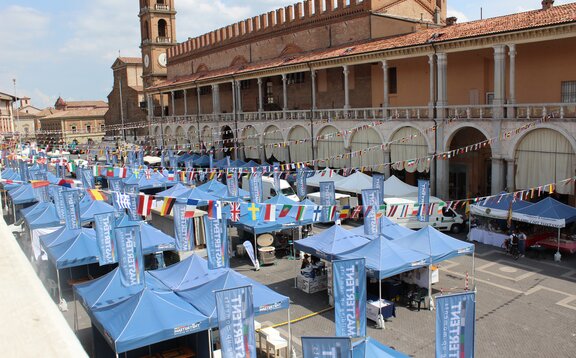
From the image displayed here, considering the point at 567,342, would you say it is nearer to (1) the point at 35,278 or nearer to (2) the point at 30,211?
(1) the point at 35,278

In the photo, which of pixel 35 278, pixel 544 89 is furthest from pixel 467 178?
pixel 35 278

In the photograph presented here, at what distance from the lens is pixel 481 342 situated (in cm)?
1413

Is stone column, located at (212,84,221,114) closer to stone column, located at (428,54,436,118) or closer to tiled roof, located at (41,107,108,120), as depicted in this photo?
stone column, located at (428,54,436,118)

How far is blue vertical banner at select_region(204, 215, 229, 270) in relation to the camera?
1617 centimetres

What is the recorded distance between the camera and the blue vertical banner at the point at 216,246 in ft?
53.1

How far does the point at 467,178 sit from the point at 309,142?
12025 mm

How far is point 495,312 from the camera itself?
1614 centimetres

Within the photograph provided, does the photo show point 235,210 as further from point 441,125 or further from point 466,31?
point 466,31

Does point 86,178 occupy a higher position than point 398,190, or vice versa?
point 86,178

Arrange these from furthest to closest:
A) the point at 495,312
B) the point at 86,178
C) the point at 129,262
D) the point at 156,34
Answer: the point at 156,34
the point at 86,178
the point at 495,312
the point at 129,262

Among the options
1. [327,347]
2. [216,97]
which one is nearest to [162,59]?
[216,97]

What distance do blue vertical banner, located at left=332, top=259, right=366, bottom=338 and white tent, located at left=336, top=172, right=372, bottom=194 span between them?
17.5m

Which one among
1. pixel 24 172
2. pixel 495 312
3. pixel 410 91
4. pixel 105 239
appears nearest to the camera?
pixel 495 312

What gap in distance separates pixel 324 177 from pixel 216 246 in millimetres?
17681
